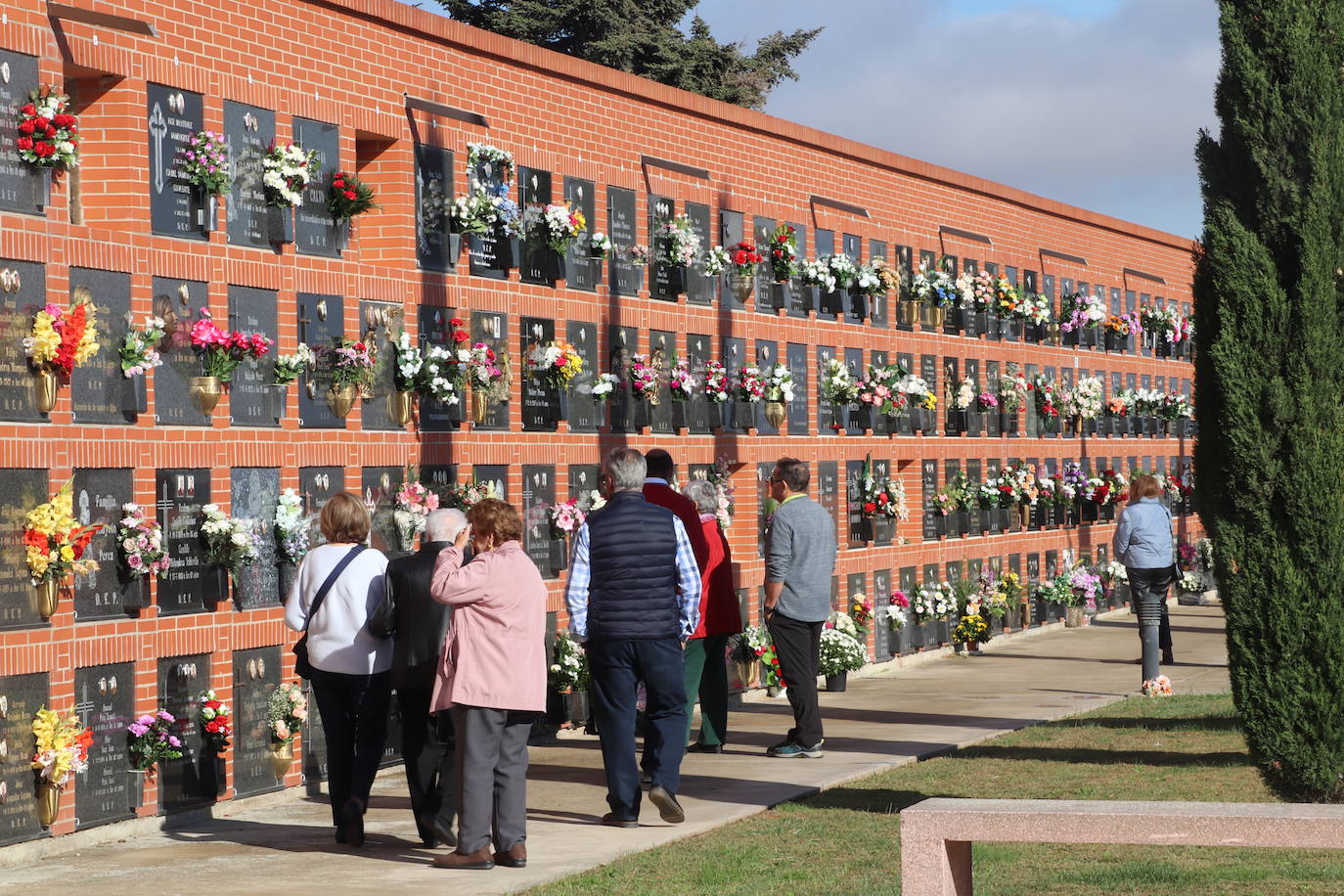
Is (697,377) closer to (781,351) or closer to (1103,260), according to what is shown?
(781,351)

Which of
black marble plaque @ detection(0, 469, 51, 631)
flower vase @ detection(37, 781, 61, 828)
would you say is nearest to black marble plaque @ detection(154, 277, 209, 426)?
black marble plaque @ detection(0, 469, 51, 631)

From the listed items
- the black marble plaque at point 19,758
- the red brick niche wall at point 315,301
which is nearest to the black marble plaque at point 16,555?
→ the red brick niche wall at point 315,301

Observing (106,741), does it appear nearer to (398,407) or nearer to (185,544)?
(185,544)

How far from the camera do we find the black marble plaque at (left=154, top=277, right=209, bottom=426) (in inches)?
379

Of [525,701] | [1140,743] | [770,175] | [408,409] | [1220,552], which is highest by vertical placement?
[770,175]

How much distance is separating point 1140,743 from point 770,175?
666cm

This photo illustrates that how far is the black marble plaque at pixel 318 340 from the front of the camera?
421 inches

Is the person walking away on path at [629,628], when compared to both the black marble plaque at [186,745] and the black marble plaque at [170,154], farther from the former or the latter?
the black marble plaque at [170,154]

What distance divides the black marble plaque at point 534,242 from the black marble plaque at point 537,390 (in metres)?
0.30

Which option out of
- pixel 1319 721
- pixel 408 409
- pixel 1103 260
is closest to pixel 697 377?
pixel 408 409

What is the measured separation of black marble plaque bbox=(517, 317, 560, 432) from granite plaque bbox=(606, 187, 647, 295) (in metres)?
0.99

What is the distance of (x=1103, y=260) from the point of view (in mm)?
24656

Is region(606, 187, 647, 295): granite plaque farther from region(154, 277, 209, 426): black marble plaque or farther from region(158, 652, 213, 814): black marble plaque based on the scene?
region(158, 652, 213, 814): black marble plaque

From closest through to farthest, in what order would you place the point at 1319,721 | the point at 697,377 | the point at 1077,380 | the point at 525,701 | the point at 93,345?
the point at 525,701 → the point at 1319,721 → the point at 93,345 → the point at 697,377 → the point at 1077,380
